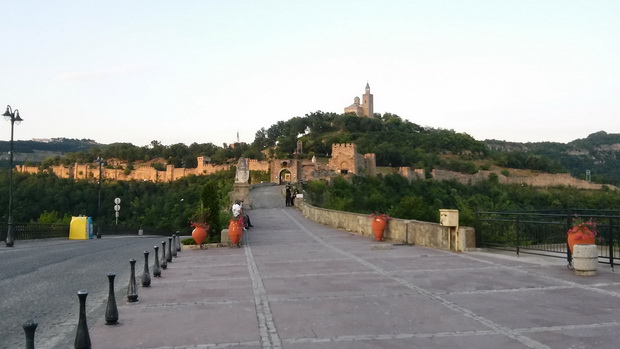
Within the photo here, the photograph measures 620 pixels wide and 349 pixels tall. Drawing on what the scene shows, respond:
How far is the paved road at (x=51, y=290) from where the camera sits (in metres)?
6.25

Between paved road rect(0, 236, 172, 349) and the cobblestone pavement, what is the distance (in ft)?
1.65

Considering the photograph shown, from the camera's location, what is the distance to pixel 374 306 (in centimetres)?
700

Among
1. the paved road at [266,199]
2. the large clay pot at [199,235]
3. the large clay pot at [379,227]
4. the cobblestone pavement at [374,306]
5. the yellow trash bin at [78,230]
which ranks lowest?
the yellow trash bin at [78,230]

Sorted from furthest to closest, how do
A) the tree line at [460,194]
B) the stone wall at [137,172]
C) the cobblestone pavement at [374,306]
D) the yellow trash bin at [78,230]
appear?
the stone wall at [137,172] → the tree line at [460,194] → the yellow trash bin at [78,230] → the cobblestone pavement at [374,306]

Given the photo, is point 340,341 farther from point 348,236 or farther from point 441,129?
point 441,129

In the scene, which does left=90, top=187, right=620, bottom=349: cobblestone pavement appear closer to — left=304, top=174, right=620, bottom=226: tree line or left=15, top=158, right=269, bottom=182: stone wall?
left=304, top=174, right=620, bottom=226: tree line

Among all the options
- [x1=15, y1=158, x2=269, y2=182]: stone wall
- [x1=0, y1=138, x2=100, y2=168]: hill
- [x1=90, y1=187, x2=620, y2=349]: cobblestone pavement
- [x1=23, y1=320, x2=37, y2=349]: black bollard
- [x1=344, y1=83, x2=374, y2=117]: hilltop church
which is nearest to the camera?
[x1=23, y1=320, x2=37, y2=349]: black bollard

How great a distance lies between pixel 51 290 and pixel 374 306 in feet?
19.3

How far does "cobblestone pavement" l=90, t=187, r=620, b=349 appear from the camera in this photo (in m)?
5.49

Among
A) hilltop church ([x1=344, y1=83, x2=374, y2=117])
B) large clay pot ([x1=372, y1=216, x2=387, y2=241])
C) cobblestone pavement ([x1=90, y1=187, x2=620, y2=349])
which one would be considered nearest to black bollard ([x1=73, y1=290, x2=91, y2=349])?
cobblestone pavement ([x1=90, y1=187, x2=620, y2=349])

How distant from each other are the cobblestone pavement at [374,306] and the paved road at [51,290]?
50 centimetres

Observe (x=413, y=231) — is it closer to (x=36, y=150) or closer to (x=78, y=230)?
(x=78, y=230)

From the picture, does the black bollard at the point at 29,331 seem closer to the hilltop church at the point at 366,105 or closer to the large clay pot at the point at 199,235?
the large clay pot at the point at 199,235

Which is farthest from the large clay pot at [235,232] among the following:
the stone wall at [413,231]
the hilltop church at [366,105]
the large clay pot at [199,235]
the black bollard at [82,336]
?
the hilltop church at [366,105]
